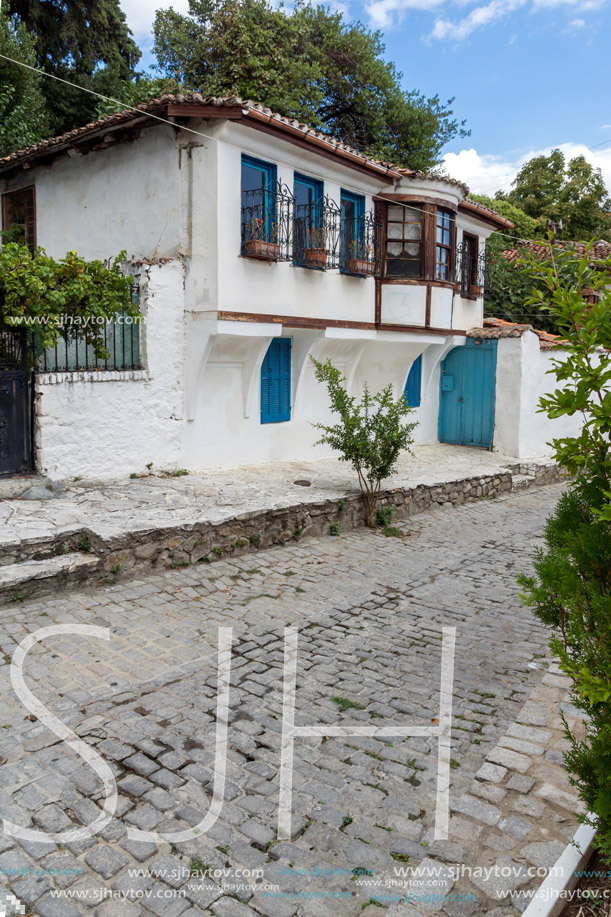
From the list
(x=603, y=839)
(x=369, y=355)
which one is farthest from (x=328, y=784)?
(x=369, y=355)

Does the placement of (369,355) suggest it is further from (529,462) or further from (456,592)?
(456,592)

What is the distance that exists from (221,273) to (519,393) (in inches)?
307

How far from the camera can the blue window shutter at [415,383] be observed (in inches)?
614

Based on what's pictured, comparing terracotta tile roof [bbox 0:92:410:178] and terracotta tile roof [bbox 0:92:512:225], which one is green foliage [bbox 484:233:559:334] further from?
terracotta tile roof [bbox 0:92:410:178]

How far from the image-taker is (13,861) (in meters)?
3.06

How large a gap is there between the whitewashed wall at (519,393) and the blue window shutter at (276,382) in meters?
5.49

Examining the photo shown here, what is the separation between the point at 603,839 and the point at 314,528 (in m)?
6.48

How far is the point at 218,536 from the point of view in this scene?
7.75m

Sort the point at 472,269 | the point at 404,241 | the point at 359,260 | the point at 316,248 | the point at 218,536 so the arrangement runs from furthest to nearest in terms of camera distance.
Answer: the point at 472,269
the point at 404,241
the point at 359,260
the point at 316,248
the point at 218,536

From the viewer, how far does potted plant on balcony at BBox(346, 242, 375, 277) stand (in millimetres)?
12094

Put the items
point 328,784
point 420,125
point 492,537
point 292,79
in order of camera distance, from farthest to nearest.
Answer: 1. point 420,125
2. point 292,79
3. point 492,537
4. point 328,784

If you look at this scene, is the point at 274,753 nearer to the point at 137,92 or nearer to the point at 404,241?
the point at 404,241

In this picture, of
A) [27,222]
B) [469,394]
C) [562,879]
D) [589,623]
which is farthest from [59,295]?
[469,394]

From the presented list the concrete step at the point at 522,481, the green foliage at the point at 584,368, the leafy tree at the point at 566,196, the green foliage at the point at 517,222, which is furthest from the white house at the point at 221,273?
the leafy tree at the point at 566,196
